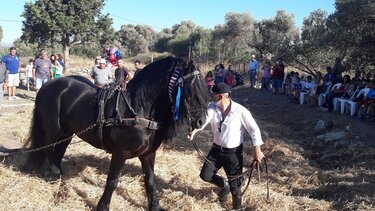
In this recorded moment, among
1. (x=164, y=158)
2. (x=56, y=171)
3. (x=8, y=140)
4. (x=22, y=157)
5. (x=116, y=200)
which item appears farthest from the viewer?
(x=8, y=140)

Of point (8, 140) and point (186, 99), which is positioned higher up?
point (186, 99)

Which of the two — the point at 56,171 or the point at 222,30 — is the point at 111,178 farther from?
the point at 222,30

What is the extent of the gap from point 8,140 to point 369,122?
28.6ft

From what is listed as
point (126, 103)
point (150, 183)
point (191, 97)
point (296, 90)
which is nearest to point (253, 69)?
point (296, 90)

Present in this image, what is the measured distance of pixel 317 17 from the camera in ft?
72.6

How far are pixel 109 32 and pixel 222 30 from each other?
30.7ft

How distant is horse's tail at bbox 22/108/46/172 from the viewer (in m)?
5.71

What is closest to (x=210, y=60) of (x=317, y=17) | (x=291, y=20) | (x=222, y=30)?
(x=222, y=30)

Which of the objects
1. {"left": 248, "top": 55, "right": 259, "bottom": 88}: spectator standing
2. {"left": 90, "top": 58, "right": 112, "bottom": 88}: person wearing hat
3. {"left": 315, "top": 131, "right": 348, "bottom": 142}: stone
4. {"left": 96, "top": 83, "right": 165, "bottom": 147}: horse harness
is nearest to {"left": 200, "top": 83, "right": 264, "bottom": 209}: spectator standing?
{"left": 96, "top": 83, "right": 165, "bottom": 147}: horse harness

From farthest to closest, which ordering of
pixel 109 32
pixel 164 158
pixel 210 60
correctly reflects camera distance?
pixel 210 60 → pixel 109 32 → pixel 164 158

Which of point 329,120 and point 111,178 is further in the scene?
point 329,120

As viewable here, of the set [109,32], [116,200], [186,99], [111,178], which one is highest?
[109,32]

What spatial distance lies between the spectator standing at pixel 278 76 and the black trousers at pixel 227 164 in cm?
1274

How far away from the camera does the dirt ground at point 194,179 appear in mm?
4988
